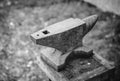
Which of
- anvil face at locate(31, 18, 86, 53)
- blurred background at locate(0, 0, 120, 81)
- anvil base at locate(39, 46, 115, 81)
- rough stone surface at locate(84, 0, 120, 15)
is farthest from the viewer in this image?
rough stone surface at locate(84, 0, 120, 15)

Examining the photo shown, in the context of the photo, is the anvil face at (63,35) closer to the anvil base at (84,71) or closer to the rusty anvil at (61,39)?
the rusty anvil at (61,39)

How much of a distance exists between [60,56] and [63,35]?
34cm

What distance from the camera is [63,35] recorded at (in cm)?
288

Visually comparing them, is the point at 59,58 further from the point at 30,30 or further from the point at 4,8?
the point at 4,8

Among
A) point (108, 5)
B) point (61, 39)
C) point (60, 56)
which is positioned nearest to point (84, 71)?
point (60, 56)

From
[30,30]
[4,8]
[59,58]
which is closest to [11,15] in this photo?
[4,8]

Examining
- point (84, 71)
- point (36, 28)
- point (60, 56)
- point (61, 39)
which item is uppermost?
point (61, 39)

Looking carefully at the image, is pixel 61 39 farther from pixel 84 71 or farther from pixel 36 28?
pixel 36 28

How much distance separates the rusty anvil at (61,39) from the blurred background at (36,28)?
0.98m

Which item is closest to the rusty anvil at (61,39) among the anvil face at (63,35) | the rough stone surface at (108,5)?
the anvil face at (63,35)

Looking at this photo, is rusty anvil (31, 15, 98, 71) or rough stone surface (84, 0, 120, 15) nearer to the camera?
rusty anvil (31, 15, 98, 71)

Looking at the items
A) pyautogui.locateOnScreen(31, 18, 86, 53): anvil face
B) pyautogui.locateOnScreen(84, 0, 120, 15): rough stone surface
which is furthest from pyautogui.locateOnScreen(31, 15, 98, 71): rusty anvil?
pyautogui.locateOnScreen(84, 0, 120, 15): rough stone surface

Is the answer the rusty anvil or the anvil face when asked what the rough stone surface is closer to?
the rusty anvil

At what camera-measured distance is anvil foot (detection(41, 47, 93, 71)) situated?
2.98 metres
